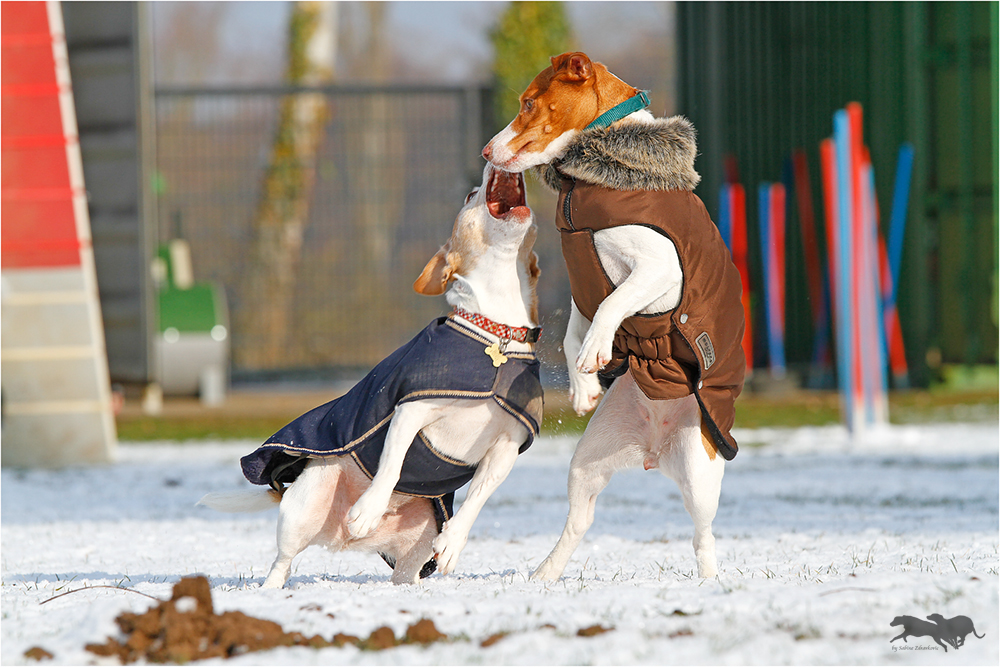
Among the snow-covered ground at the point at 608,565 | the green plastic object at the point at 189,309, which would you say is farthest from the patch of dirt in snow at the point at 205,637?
the green plastic object at the point at 189,309

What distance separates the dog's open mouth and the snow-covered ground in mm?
1054

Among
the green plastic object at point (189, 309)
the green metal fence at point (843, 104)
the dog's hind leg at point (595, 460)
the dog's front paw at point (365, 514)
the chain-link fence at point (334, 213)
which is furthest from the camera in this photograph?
the chain-link fence at point (334, 213)

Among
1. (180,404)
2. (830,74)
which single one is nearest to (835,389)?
(830,74)

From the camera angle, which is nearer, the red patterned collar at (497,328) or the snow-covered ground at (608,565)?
the snow-covered ground at (608,565)

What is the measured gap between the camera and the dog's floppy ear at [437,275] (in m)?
2.98

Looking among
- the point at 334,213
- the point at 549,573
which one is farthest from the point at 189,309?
the point at 549,573

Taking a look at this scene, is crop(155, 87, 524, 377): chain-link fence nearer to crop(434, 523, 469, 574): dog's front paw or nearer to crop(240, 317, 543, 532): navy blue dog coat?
crop(240, 317, 543, 532): navy blue dog coat

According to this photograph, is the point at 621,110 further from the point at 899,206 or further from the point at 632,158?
the point at 899,206

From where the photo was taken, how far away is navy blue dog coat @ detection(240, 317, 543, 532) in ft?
9.36

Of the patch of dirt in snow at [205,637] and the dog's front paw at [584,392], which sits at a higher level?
the dog's front paw at [584,392]

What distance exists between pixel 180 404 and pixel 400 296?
291 centimetres

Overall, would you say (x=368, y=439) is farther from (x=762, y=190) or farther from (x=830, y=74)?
(x=830, y=74)

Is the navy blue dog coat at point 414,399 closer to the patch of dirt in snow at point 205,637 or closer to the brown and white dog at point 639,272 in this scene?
the brown and white dog at point 639,272

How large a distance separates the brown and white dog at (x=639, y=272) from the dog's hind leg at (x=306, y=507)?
30.9 inches
